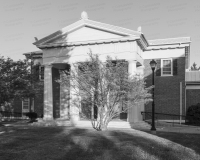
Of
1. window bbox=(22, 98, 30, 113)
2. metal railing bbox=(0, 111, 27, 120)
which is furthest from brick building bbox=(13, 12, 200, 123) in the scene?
metal railing bbox=(0, 111, 27, 120)

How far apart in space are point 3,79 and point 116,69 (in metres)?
9.71

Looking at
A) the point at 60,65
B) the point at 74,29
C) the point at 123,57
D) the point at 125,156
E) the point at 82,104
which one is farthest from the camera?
the point at 60,65

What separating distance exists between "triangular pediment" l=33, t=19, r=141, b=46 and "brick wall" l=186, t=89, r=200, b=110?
983 cm

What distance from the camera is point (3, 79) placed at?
18797 millimetres

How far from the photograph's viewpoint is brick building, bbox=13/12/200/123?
1959 cm

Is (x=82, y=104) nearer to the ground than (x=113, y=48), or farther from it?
nearer to the ground

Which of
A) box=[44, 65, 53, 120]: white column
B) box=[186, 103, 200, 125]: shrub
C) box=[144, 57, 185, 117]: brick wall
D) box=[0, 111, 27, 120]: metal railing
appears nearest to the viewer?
box=[186, 103, 200, 125]: shrub

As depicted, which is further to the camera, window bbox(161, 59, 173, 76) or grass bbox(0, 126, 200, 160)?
window bbox(161, 59, 173, 76)

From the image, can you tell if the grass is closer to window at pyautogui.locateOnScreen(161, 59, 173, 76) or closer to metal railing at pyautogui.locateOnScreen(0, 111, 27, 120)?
window at pyautogui.locateOnScreen(161, 59, 173, 76)

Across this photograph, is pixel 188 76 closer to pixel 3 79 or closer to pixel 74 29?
pixel 74 29

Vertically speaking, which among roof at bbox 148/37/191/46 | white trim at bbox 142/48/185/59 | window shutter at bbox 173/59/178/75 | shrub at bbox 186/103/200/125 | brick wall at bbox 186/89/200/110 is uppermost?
roof at bbox 148/37/191/46

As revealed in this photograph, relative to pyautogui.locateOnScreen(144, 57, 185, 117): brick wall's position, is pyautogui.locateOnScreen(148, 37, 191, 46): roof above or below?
above

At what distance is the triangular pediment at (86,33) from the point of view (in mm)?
19656

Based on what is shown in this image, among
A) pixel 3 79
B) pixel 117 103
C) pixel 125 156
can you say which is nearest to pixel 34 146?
pixel 125 156
